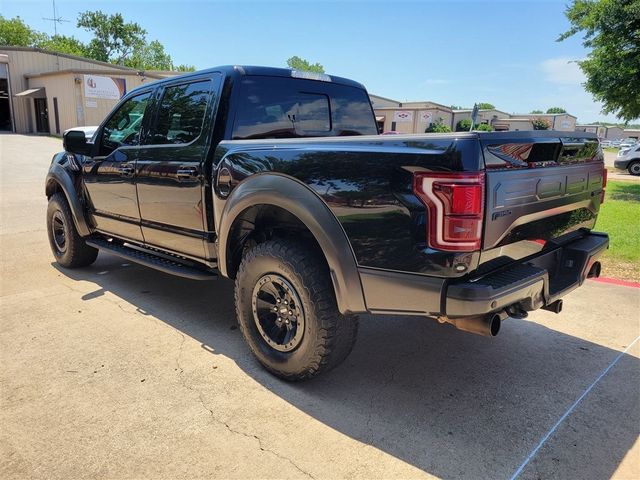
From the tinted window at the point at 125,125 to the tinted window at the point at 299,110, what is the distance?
1.26 metres

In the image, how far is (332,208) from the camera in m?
2.68

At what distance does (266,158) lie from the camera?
3070 mm

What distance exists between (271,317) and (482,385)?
1479 millimetres

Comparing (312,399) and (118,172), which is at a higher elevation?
(118,172)

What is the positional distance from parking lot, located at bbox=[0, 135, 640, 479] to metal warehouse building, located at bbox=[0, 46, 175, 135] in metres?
29.6

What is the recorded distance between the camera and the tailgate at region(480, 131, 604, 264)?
233cm

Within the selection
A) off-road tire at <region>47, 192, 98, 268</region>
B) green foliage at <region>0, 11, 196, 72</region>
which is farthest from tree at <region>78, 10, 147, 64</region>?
off-road tire at <region>47, 192, 98, 268</region>

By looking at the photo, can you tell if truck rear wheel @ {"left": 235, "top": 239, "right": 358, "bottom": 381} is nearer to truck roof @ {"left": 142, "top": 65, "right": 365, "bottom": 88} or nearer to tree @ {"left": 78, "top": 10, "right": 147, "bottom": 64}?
truck roof @ {"left": 142, "top": 65, "right": 365, "bottom": 88}

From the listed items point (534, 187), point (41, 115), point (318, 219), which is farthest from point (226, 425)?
point (41, 115)

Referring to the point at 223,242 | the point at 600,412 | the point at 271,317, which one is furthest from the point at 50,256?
the point at 600,412

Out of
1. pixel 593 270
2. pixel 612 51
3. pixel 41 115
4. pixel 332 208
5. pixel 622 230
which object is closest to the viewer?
pixel 332 208

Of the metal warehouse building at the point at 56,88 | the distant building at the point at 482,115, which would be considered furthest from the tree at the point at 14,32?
the distant building at the point at 482,115

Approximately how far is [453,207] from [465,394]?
4.81ft

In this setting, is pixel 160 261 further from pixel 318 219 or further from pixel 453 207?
pixel 453 207
